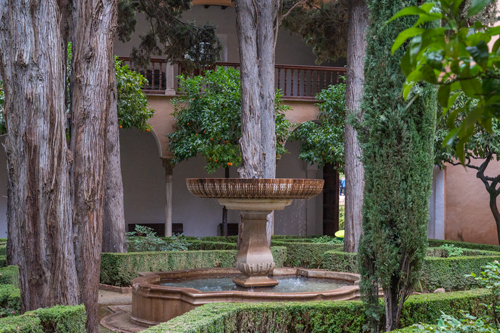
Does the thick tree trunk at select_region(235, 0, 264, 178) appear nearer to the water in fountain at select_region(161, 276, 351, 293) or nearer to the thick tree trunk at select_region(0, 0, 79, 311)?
the water in fountain at select_region(161, 276, 351, 293)

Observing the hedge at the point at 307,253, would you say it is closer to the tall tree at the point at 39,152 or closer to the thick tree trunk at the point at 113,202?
the thick tree trunk at the point at 113,202

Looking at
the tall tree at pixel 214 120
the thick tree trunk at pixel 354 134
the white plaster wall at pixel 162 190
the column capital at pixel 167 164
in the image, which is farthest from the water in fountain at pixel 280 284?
the white plaster wall at pixel 162 190

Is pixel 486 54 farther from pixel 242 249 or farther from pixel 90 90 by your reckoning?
pixel 242 249

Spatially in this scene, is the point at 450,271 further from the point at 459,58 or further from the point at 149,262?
the point at 459,58

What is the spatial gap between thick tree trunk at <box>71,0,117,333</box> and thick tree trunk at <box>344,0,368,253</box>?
5860mm

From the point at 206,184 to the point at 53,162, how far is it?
1.74 meters

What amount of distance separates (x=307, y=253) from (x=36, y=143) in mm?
7487

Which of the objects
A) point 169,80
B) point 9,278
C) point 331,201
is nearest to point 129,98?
point 169,80

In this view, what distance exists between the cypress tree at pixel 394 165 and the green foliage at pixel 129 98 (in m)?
7.48

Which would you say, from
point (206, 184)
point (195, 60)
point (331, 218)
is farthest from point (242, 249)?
point (331, 218)

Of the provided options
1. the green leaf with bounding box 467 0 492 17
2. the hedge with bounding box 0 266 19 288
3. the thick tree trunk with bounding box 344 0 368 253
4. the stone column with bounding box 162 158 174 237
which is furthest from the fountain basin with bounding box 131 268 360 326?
the stone column with bounding box 162 158 174 237

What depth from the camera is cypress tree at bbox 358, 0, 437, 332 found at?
12.8 ft

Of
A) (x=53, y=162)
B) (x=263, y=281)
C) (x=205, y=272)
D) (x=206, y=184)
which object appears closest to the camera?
(x=53, y=162)

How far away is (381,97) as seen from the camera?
156 inches
